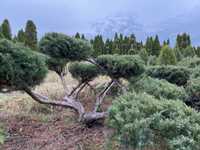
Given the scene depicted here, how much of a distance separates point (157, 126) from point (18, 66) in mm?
2617

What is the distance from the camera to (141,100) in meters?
3.95

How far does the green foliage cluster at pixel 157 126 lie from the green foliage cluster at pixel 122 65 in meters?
2.84

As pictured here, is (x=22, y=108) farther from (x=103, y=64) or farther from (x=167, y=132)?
(x=167, y=132)

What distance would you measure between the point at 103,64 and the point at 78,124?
1.48 meters

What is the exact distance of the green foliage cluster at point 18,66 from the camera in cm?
473

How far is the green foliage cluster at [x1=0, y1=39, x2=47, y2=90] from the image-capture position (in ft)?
15.5

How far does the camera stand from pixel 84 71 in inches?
299

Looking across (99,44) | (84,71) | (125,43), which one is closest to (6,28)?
(99,44)

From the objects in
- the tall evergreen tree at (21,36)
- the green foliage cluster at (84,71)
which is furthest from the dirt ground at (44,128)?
the tall evergreen tree at (21,36)

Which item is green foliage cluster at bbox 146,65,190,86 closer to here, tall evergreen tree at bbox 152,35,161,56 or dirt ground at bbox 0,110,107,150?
dirt ground at bbox 0,110,107,150

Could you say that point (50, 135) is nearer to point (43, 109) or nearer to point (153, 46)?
point (43, 109)

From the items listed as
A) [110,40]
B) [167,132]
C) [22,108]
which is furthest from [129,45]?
[167,132]

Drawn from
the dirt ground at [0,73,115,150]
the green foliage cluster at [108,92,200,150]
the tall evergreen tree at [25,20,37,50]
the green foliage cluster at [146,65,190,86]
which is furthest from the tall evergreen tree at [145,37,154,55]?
the green foliage cluster at [108,92,200,150]

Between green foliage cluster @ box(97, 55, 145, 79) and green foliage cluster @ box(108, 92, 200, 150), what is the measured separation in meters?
2.84
